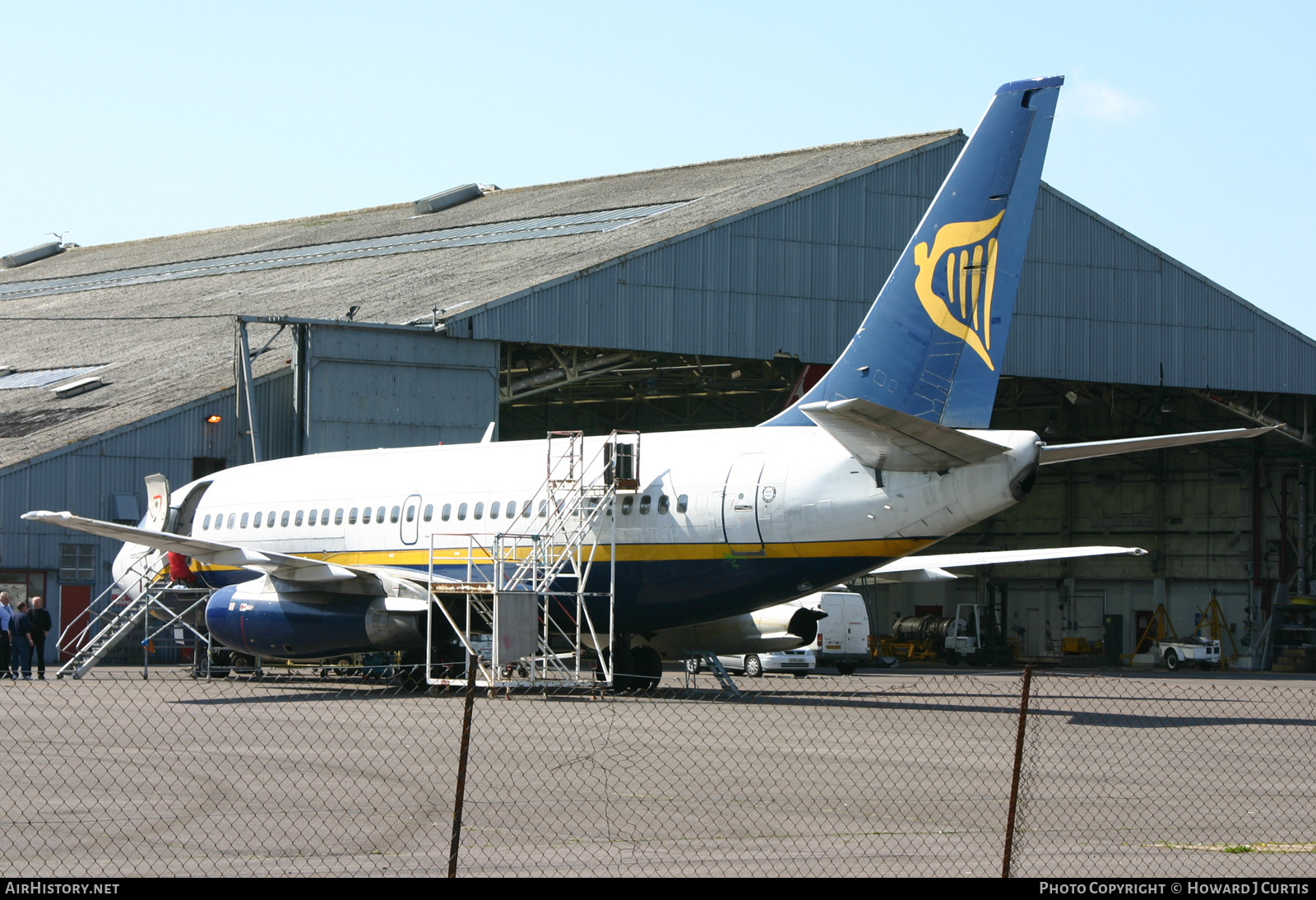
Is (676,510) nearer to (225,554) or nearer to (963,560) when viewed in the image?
(225,554)

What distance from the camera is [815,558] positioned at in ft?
66.6

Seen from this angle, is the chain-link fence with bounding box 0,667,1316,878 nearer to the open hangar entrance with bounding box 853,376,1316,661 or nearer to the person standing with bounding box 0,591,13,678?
the person standing with bounding box 0,591,13,678

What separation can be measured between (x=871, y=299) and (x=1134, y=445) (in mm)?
19850

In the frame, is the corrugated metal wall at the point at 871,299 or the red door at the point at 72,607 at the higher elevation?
the corrugated metal wall at the point at 871,299

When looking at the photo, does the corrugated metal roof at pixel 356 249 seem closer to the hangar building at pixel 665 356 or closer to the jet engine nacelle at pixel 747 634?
the hangar building at pixel 665 356

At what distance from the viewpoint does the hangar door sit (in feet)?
104

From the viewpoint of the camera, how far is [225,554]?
22.9 metres

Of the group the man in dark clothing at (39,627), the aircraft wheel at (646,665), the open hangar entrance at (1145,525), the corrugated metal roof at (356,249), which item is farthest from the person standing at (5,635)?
the open hangar entrance at (1145,525)

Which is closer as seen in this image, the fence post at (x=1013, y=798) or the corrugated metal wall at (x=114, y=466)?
the fence post at (x=1013, y=798)

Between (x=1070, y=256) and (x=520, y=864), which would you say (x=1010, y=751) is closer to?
(x=520, y=864)

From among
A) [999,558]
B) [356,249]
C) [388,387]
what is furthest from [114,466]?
[999,558]

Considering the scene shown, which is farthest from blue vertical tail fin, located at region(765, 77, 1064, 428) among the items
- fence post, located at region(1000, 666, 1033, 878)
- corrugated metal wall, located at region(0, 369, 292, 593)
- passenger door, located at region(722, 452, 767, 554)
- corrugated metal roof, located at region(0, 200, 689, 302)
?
corrugated metal roof, located at region(0, 200, 689, 302)

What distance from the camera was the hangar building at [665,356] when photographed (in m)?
32.2

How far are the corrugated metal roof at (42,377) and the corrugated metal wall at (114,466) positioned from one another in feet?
26.3
